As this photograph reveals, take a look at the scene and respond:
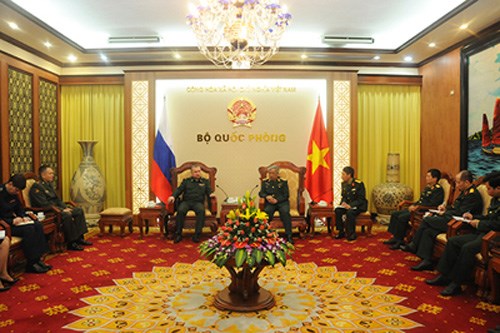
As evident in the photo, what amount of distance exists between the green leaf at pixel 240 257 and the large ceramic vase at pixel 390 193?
16.1 ft

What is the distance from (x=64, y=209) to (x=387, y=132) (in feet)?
20.5

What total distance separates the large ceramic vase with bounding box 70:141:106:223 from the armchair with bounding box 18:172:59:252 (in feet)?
5.37

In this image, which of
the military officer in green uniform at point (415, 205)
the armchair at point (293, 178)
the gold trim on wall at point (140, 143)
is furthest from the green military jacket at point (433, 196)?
the gold trim on wall at point (140, 143)

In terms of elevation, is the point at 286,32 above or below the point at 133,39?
above

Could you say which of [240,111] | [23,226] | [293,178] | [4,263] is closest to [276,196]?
[293,178]

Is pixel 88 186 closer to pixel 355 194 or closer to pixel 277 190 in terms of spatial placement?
pixel 277 190

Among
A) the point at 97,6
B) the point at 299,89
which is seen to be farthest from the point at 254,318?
the point at 299,89

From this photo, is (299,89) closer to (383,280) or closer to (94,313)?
(383,280)

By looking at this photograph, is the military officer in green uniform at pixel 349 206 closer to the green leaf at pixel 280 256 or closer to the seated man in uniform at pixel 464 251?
the seated man in uniform at pixel 464 251

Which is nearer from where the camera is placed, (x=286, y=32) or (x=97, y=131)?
(x=286, y=32)

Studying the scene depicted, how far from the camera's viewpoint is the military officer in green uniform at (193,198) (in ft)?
21.3

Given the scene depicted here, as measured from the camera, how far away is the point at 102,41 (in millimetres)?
7293

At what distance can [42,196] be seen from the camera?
5.77 meters

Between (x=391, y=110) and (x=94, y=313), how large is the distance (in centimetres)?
681
